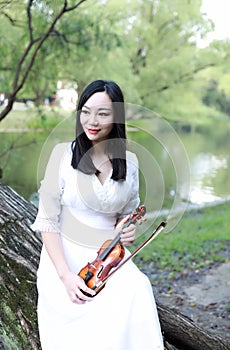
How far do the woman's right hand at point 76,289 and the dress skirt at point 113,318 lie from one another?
0.13ft

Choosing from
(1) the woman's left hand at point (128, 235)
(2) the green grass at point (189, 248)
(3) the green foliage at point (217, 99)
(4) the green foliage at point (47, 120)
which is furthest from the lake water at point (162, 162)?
(3) the green foliage at point (217, 99)

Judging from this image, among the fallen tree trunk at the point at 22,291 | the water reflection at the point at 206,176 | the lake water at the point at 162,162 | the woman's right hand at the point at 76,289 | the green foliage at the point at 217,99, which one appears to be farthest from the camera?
the green foliage at the point at 217,99

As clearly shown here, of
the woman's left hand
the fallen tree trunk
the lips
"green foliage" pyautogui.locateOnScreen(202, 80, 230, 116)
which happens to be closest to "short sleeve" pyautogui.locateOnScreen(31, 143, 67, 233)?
the lips

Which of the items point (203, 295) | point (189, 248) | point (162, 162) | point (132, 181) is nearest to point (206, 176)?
point (189, 248)

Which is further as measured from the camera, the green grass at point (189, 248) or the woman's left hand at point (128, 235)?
the green grass at point (189, 248)

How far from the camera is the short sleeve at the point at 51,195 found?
1.60 m

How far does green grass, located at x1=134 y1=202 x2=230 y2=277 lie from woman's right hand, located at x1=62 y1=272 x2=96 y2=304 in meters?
3.48

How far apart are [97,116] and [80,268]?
0.48m

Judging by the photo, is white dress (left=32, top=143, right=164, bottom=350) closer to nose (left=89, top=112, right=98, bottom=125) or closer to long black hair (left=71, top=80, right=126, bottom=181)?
long black hair (left=71, top=80, right=126, bottom=181)

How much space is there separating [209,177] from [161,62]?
596 cm

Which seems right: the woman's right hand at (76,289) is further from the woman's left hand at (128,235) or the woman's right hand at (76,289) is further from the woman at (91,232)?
the woman's left hand at (128,235)

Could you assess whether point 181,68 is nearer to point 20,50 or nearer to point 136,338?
point 20,50

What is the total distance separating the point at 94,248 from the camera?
5.36 feet

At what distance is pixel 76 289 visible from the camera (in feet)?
4.98
